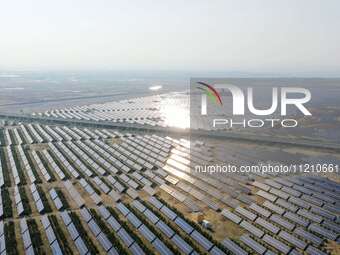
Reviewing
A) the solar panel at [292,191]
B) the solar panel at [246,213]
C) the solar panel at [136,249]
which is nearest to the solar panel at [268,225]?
the solar panel at [246,213]

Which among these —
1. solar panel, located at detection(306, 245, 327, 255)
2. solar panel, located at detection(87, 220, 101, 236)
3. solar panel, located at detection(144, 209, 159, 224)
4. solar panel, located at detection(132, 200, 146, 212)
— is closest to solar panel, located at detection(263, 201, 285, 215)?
solar panel, located at detection(306, 245, 327, 255)

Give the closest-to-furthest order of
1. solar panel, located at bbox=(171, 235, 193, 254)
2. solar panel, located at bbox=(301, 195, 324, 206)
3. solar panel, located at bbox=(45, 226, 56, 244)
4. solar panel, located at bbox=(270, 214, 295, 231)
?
solar panel, located at bbox=(171, 235, 193, 254)
solar panel, located at bbox=(45, 226, 56, 244)
solar panel, located at bbox=(270, 214, 295, 231)
solar panel, located at bbox=(301, 195, 324, 206)

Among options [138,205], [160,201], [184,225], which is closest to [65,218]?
[138,205]

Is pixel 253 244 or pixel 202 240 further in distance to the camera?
pixel 202 240

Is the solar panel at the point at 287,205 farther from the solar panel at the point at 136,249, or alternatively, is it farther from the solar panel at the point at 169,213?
the solar panel at the point at 136,249

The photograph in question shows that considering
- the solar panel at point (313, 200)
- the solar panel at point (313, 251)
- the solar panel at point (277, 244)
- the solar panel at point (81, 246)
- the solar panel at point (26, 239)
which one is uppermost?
the solar panel at point (313, 200)

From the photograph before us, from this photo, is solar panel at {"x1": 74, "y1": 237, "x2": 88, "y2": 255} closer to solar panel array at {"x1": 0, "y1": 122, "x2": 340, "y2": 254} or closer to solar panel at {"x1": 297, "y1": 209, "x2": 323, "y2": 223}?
solar panel array at {"x1": 0, "y1": 122, "x2": 340, "y2": 254}

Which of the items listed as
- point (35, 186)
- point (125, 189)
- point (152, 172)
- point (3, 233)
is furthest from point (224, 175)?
point (3, 233)

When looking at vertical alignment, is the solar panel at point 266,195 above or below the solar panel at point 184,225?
above

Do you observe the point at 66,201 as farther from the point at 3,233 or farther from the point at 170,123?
the point at 170,123

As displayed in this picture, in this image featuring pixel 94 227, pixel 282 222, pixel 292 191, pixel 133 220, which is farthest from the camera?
pixel 292 191

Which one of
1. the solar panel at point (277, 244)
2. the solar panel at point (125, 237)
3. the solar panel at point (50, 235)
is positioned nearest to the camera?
the solar panel at point (277, 244)

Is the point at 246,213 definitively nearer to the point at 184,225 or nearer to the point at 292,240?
the point at 292,240
